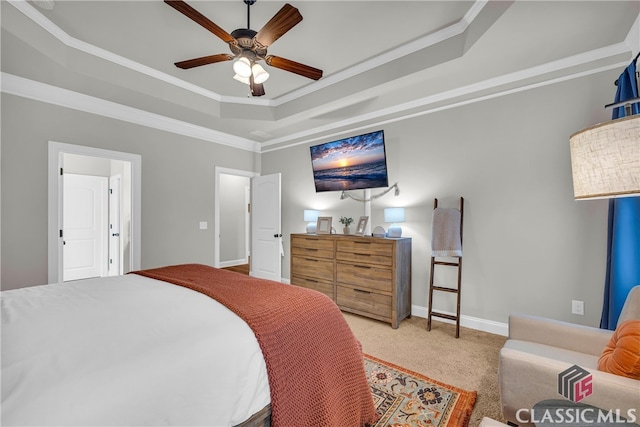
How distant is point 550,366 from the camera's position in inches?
50.0

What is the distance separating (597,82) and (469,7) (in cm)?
138

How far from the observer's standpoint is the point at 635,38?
2043mm

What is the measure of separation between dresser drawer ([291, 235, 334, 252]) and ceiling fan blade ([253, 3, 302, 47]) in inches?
91.5

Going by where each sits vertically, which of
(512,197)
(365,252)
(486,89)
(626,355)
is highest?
(486,89)

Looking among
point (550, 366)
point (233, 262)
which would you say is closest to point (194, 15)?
point (550, 366)

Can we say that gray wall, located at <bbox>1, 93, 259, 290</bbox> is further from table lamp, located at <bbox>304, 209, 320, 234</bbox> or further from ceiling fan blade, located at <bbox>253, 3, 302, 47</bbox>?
ceiling fan blade, located at <bbox>253, 3, 302, 47</bbox>

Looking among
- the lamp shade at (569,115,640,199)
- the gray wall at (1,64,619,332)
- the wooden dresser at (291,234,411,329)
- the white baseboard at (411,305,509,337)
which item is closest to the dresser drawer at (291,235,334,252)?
the wooden dresser at (291,234,411,329)

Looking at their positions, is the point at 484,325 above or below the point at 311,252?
below

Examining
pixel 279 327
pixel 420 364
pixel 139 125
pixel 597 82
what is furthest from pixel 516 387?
pixel 139 125

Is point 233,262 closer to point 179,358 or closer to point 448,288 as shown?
point 448,288

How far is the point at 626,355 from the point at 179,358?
5.88 feet

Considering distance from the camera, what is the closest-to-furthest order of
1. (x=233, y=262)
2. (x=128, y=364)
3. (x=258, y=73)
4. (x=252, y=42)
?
1. (x=128, y=364)
2. (x=252, y=42)
3. (x=258, y=73)
4. (x=233, y=262)

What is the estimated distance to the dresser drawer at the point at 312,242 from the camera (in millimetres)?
3596

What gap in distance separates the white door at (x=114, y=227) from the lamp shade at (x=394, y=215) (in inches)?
159
